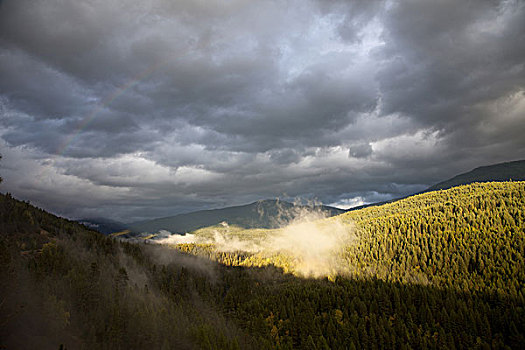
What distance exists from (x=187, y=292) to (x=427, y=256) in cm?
4647

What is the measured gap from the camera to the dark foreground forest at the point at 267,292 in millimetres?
12977

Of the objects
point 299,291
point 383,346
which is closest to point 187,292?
point 299,291

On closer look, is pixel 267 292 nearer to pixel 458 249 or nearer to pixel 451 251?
pixel 451 251

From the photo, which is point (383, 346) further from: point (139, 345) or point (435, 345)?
point (139, 345)

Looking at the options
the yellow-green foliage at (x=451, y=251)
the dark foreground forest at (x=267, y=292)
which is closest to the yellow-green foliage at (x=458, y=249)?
the yellow-green foliage at (x=451, y=251)

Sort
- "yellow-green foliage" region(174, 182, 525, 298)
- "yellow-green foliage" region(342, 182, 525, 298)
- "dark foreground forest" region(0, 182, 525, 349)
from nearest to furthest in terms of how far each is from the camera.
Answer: "dark foreground forest" region(0, 182, 525, 349), "yellow-green foliage" region(342, 182, 525, 298), "yellow-green foliage" region(174, 182, 525, 298)

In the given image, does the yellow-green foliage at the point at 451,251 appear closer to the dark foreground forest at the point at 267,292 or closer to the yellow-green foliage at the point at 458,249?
the yellow-green foliage at the point at 458,249

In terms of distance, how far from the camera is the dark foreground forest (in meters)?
13.0

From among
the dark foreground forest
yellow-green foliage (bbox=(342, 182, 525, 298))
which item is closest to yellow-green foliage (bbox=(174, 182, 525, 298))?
yellow-green foliage (bbox=(342, 182, 525, 298))

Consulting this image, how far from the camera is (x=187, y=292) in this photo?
3831cm

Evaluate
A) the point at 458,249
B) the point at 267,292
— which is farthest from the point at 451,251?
the point at 267,292

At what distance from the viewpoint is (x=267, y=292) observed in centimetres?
4488

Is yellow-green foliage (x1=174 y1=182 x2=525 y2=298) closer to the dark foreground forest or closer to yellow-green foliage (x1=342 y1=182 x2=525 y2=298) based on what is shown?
yellow-green foliage (x1=342 y1=182 x2=525 y2=298)

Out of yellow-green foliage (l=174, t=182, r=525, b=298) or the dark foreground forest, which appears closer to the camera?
the dark foreground forest
